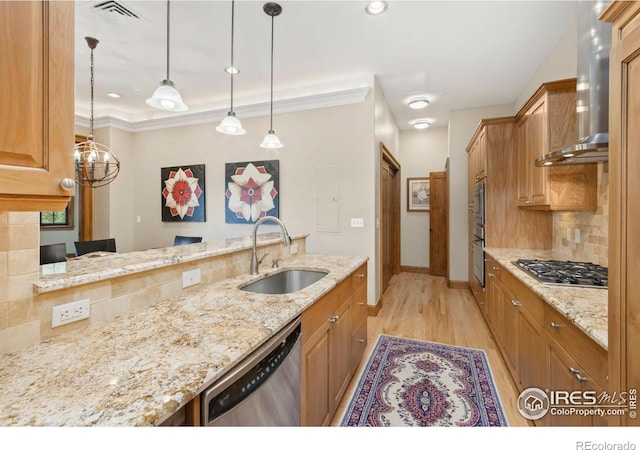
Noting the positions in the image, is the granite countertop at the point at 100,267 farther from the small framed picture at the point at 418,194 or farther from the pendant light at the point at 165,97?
the small framed picture at the point at 418,194

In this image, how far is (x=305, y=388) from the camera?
4.42ft

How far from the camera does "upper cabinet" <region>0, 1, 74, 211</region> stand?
2.31ft

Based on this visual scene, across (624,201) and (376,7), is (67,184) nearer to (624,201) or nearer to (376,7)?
(624,201)

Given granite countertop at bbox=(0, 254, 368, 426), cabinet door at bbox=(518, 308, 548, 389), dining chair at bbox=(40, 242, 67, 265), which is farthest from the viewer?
dining chair at bbox=(40, 242, 67, 265)

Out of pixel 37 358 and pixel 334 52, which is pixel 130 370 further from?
pixel 334 52

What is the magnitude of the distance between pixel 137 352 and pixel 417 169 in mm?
6031

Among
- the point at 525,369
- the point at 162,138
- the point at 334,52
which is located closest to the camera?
the point at 525,369

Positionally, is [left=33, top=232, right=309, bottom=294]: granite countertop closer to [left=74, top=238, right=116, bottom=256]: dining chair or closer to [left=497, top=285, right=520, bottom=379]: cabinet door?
[left=497, top=285, right=520, bottom=379]: cabinet door

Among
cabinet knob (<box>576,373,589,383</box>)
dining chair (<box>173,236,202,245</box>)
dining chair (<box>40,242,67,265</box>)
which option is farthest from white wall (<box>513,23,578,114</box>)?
dining chair (<box>40,242,67,265</box>)

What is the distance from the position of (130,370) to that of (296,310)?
2.08 ft

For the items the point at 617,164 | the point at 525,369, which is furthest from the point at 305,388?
the point at 525,369

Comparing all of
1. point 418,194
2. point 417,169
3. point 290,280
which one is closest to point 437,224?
point 418,194

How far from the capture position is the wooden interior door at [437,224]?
18.9 ft

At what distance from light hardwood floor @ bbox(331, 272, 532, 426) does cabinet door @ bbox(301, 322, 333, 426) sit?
0.33 metres
